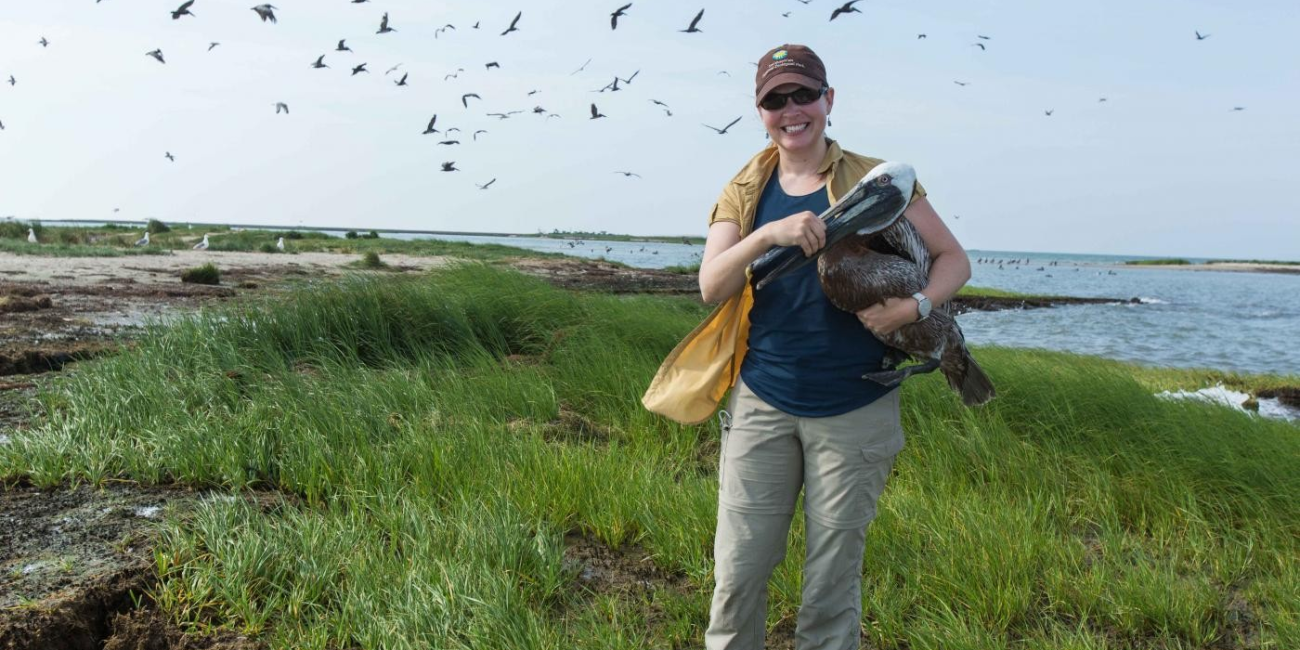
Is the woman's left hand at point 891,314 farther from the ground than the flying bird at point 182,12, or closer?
closer

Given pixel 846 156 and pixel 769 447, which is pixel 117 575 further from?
pixel 846 156

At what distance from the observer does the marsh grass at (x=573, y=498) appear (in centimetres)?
319

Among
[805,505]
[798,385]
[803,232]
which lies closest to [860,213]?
[803,232]

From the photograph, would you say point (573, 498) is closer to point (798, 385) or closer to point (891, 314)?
point (798, 385)

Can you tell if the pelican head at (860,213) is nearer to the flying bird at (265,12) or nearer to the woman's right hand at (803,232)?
the woman's right hand at (803,232)

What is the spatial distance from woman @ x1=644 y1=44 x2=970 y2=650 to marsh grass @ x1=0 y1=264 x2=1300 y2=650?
2.48 ft

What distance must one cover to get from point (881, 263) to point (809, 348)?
30cm

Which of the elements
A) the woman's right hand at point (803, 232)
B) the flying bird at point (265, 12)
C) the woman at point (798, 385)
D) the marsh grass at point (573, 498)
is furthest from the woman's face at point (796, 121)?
the flying bird at point (265, 12)

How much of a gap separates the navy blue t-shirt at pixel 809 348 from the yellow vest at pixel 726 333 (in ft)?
0.23

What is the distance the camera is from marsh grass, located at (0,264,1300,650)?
319 cm

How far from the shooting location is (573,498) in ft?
13.5

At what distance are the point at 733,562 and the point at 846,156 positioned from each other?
1216 mm

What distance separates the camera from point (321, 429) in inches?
189

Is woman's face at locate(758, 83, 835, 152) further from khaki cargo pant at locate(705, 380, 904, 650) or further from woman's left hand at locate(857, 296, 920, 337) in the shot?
khaki cargo pant at locate(705, 380, 904, 650)
